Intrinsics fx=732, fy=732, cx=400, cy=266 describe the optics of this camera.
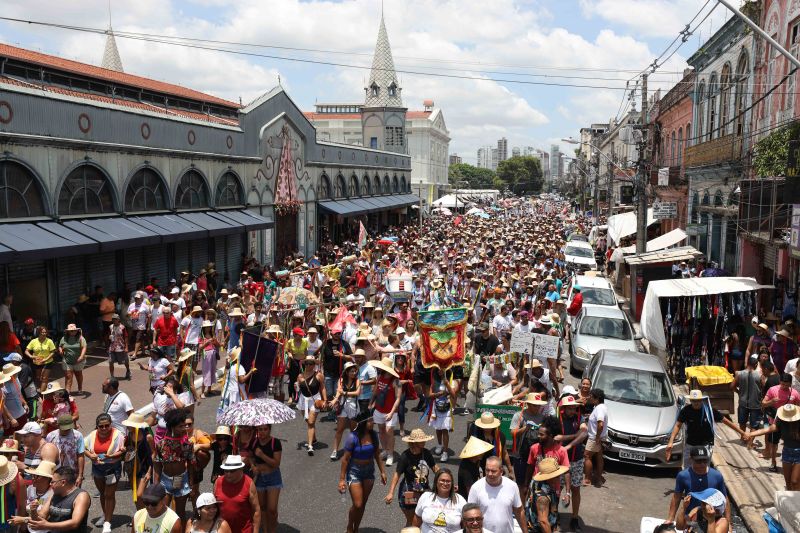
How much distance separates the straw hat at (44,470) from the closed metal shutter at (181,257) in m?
17.3

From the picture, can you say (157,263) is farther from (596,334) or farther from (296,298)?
(596,334)

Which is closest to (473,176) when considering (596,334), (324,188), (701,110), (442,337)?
(324,188)

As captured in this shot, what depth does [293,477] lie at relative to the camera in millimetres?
9609

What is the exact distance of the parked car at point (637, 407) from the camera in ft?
33.8

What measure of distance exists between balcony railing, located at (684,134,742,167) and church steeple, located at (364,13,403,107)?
A: 132 feet

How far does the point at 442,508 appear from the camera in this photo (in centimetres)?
611

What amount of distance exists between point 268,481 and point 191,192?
19178 mm

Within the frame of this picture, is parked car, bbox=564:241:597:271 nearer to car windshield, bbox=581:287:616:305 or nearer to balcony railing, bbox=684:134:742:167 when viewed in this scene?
balcony railing, bbox=684:134:742:167

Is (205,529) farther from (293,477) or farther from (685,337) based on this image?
(685,337)

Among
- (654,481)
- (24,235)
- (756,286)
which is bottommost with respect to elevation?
(654,481)

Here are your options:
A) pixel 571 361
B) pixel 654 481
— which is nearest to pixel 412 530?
pixel 654 481

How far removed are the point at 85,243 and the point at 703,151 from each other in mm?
22592

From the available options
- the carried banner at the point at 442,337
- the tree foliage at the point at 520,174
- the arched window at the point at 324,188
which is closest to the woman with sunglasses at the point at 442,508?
the carried banner at the point at 442,337

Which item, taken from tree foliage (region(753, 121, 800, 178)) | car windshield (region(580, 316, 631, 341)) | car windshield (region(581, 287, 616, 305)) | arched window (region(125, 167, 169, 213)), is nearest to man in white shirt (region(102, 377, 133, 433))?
car windshield (region(580, 316, 631, 341))
